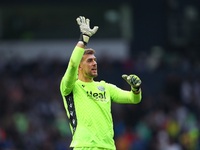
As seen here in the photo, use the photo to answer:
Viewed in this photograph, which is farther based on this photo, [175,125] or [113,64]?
[113,64]

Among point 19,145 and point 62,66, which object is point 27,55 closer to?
point 62,66

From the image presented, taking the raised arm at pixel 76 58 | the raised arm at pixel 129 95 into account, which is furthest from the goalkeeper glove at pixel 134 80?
the raised arm at pixel 76 58

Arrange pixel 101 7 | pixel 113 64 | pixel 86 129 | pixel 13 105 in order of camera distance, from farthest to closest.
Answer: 1. pixel 101 7
2. pixel 113 64
3. pixel 13 105
4. pixel 86 129

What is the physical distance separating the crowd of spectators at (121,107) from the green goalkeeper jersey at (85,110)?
673cm

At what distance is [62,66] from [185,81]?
4.96 meters

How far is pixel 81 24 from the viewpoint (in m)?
6.03

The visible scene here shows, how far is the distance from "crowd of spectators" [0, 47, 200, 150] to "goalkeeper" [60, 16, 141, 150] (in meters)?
6.69

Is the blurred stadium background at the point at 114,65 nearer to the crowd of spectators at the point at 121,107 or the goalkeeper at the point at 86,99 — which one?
the crowd of spectators at the point at 121,107

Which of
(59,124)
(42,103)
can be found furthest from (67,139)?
(42,103)

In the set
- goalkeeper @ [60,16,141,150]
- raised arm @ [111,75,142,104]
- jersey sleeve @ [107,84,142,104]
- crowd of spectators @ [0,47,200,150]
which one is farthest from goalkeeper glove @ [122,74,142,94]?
crowd of spectators @ [0,47,200,150]

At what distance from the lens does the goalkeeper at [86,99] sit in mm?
5938

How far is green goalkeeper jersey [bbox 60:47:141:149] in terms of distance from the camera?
593 cm

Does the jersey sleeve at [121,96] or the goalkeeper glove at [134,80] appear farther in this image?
the jersey sleeve at [121,96]

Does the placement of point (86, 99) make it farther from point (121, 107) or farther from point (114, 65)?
point (114, 65)
